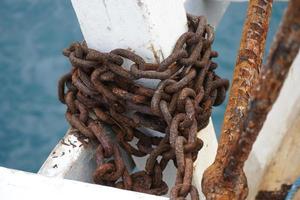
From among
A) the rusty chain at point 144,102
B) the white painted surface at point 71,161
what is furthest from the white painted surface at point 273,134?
the white painted surface at point 71,161

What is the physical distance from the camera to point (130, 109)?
168 centimetres

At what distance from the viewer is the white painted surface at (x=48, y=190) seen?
4.31 ft

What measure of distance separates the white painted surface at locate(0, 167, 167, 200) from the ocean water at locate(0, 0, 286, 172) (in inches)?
130

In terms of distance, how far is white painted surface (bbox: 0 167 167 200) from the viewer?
4.31ft

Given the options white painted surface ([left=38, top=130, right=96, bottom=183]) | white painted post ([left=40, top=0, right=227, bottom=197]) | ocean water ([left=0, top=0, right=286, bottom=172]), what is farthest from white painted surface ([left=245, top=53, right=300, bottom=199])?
ocean water ([left=0, top=0, right=286, bottom=172])

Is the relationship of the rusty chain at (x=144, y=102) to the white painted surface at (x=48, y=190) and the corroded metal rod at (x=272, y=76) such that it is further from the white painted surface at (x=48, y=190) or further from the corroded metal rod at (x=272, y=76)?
the corroded metal rod at (x=272, y=76)

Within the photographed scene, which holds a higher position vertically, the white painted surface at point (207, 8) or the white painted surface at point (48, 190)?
the white painted surface at point (207, 8)

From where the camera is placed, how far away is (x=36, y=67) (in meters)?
5.20

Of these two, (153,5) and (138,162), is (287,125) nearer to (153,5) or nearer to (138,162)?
(138,162)

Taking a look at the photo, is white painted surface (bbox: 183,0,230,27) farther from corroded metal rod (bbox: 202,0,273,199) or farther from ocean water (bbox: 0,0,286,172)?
ocean water (bbox: 0,0,286,172)

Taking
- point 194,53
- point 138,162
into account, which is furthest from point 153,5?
point 138,162

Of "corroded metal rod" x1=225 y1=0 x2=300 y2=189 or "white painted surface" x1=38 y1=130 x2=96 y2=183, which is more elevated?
"corroded metal rod" x1=225 y1=0 x2=300 y2=189

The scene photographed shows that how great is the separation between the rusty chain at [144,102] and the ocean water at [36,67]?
2956 mm

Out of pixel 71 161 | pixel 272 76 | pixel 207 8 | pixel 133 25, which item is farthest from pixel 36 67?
pixel 272 76
